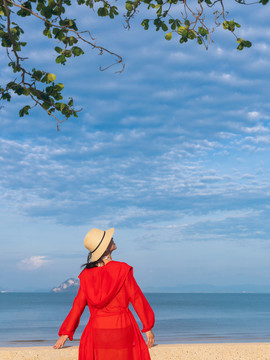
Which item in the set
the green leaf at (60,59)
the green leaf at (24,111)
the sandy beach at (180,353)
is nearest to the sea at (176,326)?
the sandy beach at (180,353)

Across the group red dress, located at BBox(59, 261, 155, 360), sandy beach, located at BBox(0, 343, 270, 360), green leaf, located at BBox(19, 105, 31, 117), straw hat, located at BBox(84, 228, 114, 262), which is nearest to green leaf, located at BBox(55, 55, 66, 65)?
green leaf, located at BBox(19, 105, 31, 117)

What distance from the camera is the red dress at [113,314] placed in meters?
4.45

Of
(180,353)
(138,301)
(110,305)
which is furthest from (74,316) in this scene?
(180,353)

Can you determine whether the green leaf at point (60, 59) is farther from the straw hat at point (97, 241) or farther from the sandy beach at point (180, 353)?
the sandy beach at point (180, 353)

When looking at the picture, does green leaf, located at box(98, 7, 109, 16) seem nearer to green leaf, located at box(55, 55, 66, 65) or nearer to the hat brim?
green leaf, located at box(55, 55, 66, 65)

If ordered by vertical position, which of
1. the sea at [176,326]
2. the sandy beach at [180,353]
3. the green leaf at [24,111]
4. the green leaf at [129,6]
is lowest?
the sea at [176,326]

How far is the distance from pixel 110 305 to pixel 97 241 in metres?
0.60

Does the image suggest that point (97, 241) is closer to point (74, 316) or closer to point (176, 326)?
point (74, 316)

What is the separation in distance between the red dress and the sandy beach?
3075 mm

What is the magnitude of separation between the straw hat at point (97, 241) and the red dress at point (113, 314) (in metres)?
0.14

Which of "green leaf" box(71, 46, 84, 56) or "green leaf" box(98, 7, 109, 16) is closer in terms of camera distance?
"green leaf" box(71, 46, 84, 56)

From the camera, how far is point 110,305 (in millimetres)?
4492

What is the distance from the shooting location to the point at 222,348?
302 inches

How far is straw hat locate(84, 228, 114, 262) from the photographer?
14.6ft
